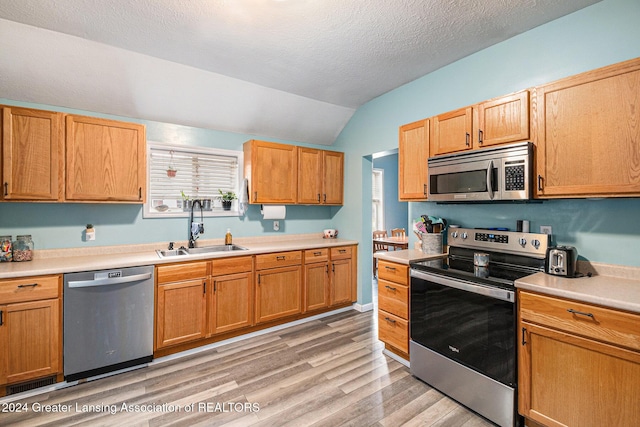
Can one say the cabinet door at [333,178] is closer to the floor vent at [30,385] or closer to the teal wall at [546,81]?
the teal wall at [546,81]

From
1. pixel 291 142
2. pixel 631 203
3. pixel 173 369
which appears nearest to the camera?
pixel 631 203

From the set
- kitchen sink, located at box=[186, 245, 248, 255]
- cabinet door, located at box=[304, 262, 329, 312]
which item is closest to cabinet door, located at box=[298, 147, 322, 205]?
cabinet door, located at box=[304, 262, 329, 312]

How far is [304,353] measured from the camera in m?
2.86

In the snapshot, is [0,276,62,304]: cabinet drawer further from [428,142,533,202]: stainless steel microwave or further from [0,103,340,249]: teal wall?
[428,142,533,202]: stainless steel microwave

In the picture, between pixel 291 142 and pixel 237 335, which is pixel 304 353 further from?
pixel 291 142

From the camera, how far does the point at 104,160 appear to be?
269cm

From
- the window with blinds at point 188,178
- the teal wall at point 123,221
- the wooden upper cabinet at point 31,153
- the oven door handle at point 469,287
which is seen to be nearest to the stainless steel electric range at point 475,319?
the oven door handle at point 469,287

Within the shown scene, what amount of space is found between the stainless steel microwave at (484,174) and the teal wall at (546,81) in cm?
38

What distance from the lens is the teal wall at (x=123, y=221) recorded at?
8.70ft

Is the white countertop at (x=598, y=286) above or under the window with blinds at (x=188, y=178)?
under

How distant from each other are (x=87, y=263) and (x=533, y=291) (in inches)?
132

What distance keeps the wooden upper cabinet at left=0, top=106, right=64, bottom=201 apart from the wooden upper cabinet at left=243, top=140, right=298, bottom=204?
1774mm

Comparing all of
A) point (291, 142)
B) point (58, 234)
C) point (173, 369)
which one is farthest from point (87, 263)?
point (291, 142)

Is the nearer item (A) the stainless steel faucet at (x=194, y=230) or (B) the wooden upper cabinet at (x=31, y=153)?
(B) the wooden upper cabinet at (x=31, y=153)
